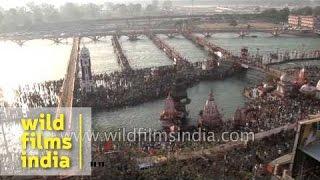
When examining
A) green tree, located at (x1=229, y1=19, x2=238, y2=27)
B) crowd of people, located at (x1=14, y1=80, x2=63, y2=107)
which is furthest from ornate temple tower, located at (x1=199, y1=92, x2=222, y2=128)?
green tree, located at (x1=229, y1=19, x2=238, y2=27)

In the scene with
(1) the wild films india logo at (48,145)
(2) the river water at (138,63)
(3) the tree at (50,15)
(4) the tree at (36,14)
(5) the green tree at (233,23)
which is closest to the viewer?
(1) the wild films india logo at (48,145)

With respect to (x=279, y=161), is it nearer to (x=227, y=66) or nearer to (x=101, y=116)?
(x=101, y=116)

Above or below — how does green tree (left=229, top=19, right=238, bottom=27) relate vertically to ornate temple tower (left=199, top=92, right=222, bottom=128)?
above

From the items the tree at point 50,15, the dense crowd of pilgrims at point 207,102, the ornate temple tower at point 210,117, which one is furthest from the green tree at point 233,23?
the ornate temple tower at point 210,117

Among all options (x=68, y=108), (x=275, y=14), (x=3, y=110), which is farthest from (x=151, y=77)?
(x=275, y=14)

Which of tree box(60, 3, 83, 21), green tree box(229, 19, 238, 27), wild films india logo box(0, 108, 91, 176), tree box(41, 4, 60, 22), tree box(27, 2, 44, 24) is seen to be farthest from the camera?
tree box(60, 3, 83, 21)

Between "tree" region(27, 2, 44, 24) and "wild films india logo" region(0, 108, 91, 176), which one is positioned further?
"tree" region(27, 2, 44, 24)

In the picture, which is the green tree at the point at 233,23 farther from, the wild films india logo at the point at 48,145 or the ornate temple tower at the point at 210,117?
the ornate temple tower at the point at 210,117

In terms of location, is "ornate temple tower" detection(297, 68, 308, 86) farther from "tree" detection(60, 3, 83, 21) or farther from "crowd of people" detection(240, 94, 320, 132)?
"tree" detection(60, 3, 83, 21)

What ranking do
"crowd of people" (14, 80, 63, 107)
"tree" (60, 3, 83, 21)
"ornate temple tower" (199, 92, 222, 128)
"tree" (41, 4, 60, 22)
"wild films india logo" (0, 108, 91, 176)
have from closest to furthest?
"wild films india logo" (0, 108, 91, 176) < "ornate temple tower" (199, 92, 222, 128) < "crowd of people" (14, 80, 63, 107) < "tree" (41, 4, 60, 22) < "tree" (60, 3, 83, 21)

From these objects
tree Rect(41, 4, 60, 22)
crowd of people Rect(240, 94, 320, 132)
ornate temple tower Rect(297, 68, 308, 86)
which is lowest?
crowd of people Rect(240, 94, 320, 132)
